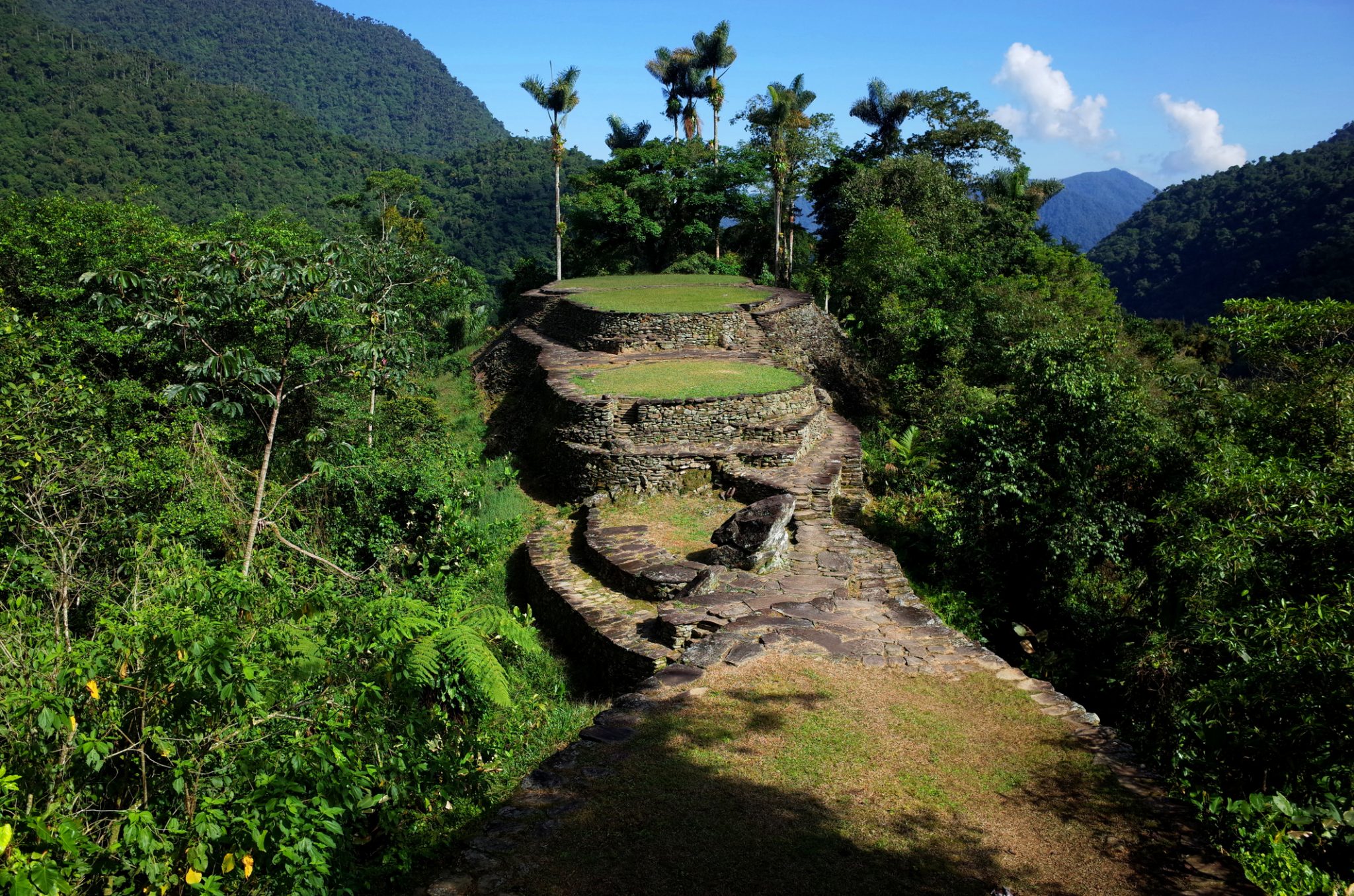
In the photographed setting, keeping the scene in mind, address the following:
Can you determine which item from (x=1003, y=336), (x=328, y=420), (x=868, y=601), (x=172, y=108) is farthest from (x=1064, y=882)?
(x=172, y=108)

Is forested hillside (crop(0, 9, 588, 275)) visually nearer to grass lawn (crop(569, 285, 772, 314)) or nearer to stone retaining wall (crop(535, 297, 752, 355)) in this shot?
grass lawn (crop(569, 285, 772, 314))

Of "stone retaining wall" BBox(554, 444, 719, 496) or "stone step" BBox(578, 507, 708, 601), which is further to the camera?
"stone retaining wall" BBox(554, 444, 719, 496)

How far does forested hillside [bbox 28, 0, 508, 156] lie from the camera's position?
314ft

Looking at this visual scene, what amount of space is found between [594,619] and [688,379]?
6875mm

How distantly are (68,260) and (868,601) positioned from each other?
1334 centimetres

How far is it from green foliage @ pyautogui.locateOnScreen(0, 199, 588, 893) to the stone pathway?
2.03 ft

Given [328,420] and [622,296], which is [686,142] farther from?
[328,420]

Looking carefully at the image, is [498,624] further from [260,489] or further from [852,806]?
[260,489]

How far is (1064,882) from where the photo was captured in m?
4.17

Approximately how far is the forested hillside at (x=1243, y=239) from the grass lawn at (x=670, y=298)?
2268 centimetres

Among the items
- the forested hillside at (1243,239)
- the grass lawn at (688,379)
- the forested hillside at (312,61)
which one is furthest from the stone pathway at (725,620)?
the forested hillside at (312,61)

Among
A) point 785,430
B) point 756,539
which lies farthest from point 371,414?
point 756,539

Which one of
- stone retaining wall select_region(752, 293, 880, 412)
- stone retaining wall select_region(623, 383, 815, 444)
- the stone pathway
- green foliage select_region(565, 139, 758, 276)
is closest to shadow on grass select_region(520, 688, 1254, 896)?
the stone pathway

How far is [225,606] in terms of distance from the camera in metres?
5.51
